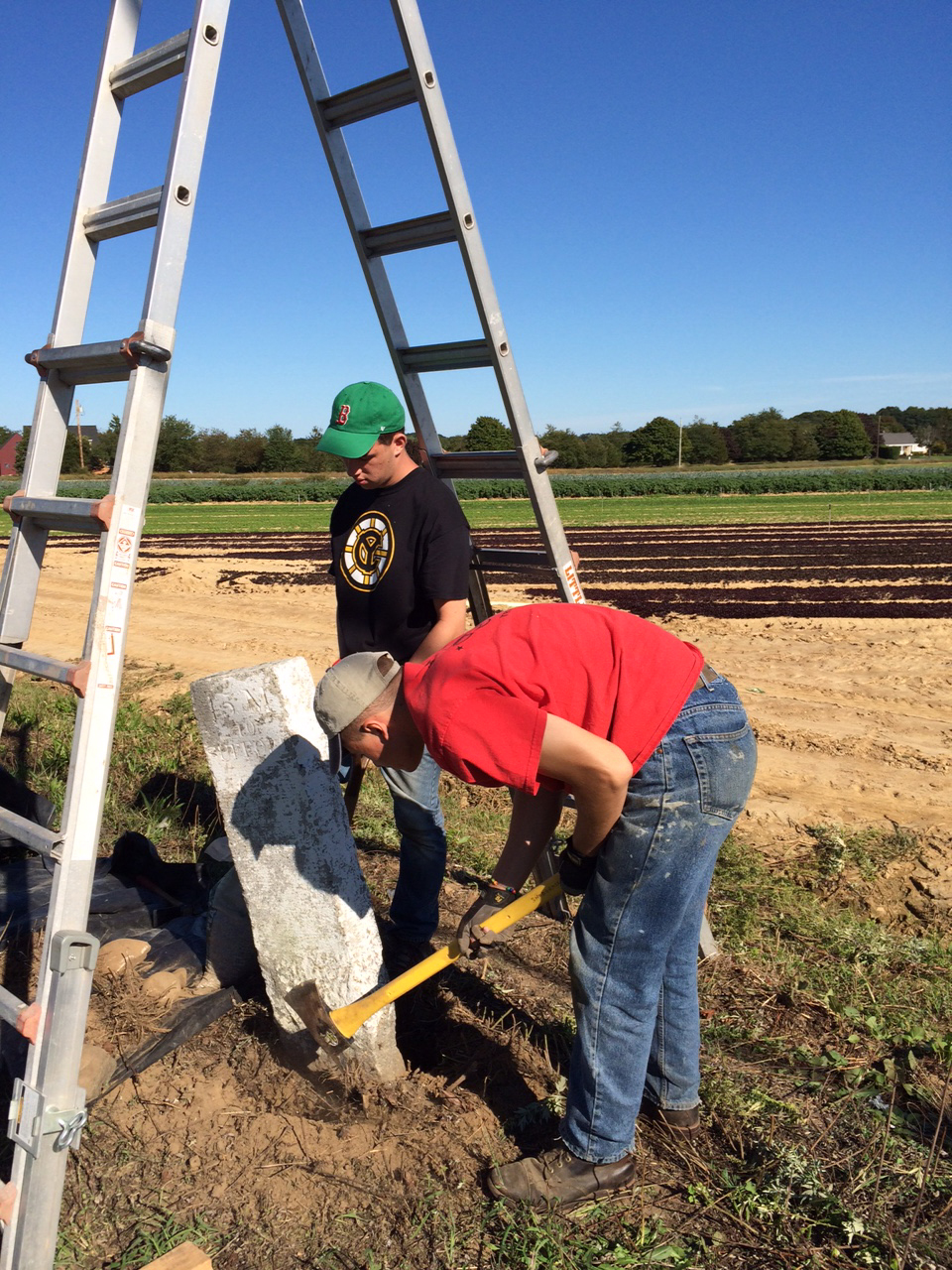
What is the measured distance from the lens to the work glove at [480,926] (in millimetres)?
2515

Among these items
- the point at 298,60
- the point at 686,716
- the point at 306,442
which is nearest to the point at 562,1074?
the point at 686,716

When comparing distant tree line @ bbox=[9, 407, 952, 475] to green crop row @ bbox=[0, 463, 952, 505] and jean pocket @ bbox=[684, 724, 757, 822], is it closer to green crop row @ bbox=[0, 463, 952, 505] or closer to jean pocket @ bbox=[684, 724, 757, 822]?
green crop row @ bbox=[0, 463, 952, 505]

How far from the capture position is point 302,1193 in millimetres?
2471

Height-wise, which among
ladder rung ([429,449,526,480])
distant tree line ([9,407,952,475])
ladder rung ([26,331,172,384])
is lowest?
ladder rung ([429,449,526,480])

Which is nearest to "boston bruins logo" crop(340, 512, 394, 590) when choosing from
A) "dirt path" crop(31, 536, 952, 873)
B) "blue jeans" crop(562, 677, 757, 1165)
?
"blue jeans" crop(562, 677, 757, 1165)

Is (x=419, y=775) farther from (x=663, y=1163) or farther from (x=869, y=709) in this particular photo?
(x=869, y=709)

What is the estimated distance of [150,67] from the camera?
2252mm

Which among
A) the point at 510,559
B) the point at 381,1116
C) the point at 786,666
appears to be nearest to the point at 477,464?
the point at 510,559

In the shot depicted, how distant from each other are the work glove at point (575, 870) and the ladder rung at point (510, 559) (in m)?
1.19

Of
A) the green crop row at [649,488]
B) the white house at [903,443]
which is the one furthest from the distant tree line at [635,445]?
the green crop row at [649,488]

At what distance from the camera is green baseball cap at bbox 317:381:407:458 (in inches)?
122

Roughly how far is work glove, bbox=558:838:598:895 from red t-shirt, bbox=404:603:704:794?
11.8 inches

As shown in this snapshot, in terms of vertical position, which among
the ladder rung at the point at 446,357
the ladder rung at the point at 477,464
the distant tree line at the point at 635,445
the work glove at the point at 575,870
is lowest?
the work glove at the point at 575,870

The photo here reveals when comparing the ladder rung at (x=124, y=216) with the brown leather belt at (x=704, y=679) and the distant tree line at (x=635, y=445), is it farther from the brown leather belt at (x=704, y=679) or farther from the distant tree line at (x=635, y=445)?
the distant tree line at (x=635, y=445)
